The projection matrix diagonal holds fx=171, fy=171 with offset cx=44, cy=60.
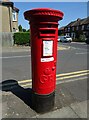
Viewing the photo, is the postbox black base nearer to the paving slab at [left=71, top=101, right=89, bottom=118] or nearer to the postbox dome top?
the paving slab at [left=71, top=101, right=89, bottom=118]

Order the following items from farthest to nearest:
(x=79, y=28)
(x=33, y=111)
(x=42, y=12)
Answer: (x=79, y=28) < (x=33, y=111) < (x=42, y=12)

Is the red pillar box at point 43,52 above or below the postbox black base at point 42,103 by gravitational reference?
above

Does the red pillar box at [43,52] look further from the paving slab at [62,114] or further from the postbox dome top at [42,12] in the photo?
the paving slab at [62,114]

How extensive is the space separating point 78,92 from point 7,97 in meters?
1.77

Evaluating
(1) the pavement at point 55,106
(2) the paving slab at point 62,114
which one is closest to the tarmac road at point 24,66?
(1) the pavement at point 55,106

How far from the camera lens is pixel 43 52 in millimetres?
3141

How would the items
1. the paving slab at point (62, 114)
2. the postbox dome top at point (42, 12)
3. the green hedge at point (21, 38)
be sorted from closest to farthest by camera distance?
1. the postbox dome top at point (42, 12)
2. the paving slab at point (62, 114)
3. the green hedge at point (21, 38)

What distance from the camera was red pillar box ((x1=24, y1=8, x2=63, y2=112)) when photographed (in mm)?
2988

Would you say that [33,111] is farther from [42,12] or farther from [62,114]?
[42,12]

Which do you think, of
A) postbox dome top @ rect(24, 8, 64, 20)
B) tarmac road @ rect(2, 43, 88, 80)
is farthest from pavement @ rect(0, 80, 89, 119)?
postbox dome top @ rect(24, 8, 64, 20)

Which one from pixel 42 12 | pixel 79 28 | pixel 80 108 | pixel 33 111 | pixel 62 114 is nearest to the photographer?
pixel 42 12

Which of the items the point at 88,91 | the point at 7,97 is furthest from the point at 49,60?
the point at 88,91

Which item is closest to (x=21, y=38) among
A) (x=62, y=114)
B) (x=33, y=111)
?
(x=33, y=111)

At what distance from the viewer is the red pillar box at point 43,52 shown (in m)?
2.99
